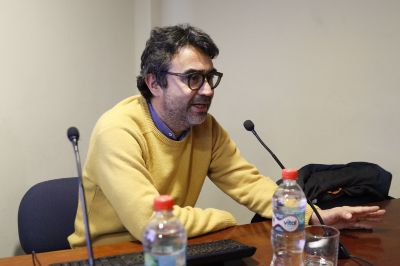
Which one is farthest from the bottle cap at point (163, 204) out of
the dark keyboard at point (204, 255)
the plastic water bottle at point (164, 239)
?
the dark keyboard at point (204, 255)

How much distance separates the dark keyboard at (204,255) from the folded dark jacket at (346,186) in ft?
2.18

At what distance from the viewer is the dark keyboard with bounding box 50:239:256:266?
0.90 m

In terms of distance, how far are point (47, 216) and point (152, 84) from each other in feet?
2.23

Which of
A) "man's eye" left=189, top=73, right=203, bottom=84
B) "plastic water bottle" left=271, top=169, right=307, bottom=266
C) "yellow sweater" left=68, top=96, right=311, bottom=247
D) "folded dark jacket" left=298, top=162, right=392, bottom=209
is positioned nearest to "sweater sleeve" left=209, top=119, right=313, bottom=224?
"yellow sweater" left=68, top=96, right=311, bottom=247

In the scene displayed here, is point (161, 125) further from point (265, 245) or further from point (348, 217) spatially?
point (348, 217)

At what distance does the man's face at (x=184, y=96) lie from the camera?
55.6 inches

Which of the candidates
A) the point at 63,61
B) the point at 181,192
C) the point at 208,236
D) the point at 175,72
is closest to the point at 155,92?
the point at 175,72

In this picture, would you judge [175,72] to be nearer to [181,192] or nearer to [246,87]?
[181,192]

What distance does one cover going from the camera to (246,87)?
244 centimetres

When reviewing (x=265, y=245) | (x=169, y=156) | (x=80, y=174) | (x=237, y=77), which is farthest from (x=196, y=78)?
(x=237, y=77)

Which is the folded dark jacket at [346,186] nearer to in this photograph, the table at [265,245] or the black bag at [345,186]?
the black bag at [345,186]

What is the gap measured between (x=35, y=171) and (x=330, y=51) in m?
Answer: 1.58

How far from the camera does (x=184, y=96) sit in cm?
142

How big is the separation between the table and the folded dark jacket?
0.21 m
